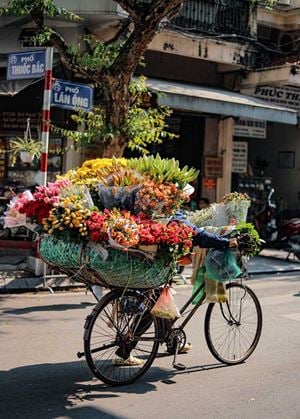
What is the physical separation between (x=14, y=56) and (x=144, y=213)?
541 centimetres

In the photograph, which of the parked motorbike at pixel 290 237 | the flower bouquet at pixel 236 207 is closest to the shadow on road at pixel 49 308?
the flower bouquet at pixel 236 207

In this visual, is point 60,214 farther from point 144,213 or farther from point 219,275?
point 219,275

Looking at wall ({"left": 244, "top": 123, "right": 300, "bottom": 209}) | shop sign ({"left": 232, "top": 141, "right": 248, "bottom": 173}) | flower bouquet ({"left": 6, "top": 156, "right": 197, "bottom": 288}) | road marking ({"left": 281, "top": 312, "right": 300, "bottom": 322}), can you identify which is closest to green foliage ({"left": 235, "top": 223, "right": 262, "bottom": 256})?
flower bouquet ({"left": 6, "top": 156, "right": 197, "bottom": 288})

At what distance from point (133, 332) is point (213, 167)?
37.7 ft

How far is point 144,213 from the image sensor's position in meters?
4.80

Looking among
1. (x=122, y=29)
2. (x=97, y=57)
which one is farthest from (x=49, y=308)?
(x=122, y=29)

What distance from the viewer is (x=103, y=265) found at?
455 centimetres

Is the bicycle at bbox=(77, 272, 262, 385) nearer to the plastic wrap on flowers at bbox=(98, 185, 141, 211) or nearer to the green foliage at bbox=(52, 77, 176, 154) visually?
the plastic wrap on flowers at bbox=(98, 185, 141, 211)

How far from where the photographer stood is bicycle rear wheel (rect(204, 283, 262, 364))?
18.1ft

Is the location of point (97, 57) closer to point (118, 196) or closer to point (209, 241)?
point (118, 196)

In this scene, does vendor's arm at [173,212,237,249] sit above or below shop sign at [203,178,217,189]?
A: below

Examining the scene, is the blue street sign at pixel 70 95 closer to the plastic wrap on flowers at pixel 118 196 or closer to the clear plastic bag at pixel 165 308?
the plastic wrap on flowers at pixel 118 196

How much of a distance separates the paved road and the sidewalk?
80.3 inches

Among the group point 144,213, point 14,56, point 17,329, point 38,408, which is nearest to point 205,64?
point 14,56
